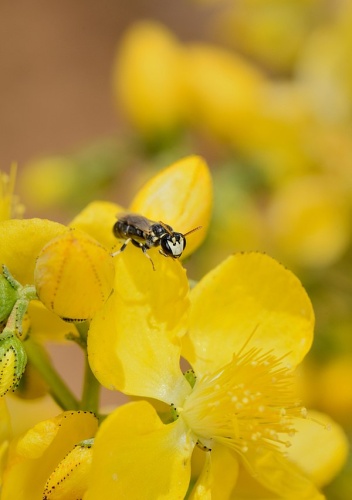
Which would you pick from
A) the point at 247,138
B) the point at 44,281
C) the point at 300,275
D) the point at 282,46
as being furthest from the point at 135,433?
Result: the point at 282,46

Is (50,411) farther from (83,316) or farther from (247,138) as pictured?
(247,138)

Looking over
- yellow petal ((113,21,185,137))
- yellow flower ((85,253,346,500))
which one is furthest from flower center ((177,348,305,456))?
yellow petal ((113,21,185,137))

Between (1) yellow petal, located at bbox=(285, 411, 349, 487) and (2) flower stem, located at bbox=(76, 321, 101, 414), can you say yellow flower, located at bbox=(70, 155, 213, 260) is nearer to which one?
(2) flower stem, located at bbox=(76, 321, 101, 414)

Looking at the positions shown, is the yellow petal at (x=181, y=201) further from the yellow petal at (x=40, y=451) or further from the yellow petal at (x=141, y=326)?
the yellow petal at (x=40, y=451)

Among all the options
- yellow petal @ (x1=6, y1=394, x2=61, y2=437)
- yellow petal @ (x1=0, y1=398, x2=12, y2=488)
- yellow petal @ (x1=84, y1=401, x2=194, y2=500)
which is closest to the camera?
yellow petal @ (x1=84, y1=401, x2=194, y2=500)

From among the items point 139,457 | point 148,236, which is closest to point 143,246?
point 148,236

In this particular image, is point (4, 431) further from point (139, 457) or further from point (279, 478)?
point (279, 478)

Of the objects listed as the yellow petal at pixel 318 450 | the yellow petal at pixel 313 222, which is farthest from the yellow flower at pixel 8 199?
the yellow petal at pixel 313 222
